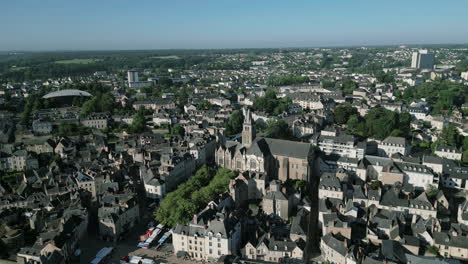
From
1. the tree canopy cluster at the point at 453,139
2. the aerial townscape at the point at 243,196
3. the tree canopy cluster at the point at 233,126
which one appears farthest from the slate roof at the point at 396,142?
the tree canopy cluster at the point at 233,126

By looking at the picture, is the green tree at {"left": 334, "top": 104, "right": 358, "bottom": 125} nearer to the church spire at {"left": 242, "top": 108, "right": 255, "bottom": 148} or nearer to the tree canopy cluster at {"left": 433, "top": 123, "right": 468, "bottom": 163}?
the tree canopy cluster at {"left": 433, "top": 123, "right": 468, "bottom": 163}

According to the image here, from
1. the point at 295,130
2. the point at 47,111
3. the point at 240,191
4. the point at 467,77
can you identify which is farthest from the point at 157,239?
the point at 467,77

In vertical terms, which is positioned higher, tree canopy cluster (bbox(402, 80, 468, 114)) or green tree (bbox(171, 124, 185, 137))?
tree canopy cluster (bbox(402, 80, 468, 114))

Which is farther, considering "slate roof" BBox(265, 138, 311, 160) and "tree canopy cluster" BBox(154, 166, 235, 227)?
"slate roof" BBox(265, 138, 311, 160)

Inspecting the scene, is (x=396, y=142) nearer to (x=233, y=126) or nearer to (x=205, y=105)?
(x=233, y=126)

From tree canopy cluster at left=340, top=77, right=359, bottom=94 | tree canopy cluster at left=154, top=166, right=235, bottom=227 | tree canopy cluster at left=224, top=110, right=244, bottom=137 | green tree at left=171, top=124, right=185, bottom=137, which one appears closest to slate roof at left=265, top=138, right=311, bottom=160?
tree canopy cluster at left=154, top=166, right=235, bottom=227

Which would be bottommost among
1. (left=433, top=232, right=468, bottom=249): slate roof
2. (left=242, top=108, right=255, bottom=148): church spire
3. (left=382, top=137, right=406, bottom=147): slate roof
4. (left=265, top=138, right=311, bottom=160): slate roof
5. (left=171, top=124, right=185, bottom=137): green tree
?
(left=433, top=232, right=468, bottom=249): slate roof
